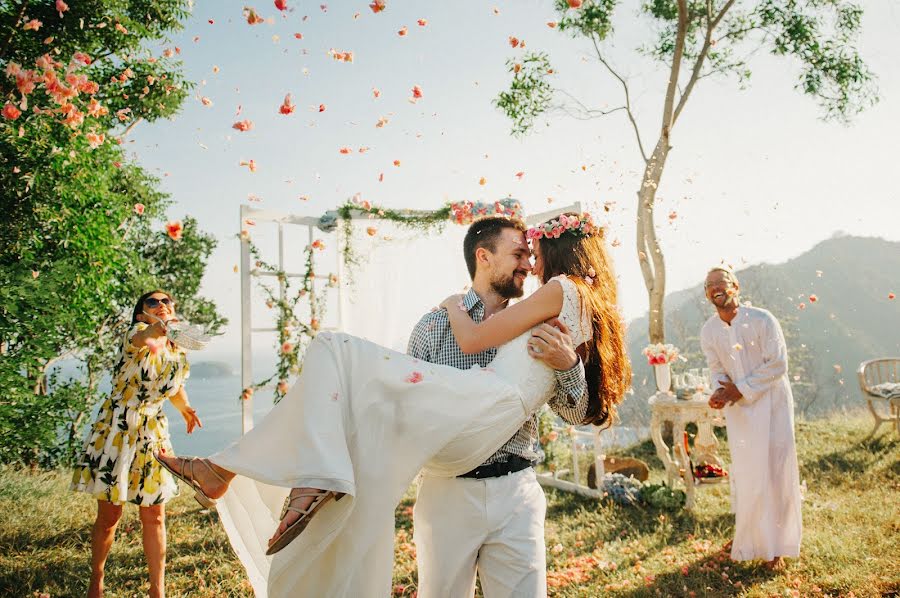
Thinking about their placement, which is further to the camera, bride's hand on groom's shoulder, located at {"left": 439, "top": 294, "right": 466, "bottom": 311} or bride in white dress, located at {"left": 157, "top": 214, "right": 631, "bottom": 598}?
bride's hand on groom's shoulder, located at {"left": 439, "top": 294, "right": 466, "bottom": 311}

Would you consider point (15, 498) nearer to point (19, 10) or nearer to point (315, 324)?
point (315, 324)

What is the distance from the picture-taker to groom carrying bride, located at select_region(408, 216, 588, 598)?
6.54 ft

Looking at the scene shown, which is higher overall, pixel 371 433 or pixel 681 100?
pixel 681 100

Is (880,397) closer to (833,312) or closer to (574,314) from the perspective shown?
(574,314)

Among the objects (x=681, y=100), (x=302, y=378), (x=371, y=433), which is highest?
(x=681, y=100)

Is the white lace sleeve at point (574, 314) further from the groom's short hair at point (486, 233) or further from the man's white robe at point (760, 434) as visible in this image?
the man's white robe at point (760, 434)

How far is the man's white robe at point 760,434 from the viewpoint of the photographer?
4.16 m

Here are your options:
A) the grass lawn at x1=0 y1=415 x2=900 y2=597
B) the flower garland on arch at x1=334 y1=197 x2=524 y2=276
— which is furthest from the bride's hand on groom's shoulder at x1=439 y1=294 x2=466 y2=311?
the flower garland on arch at x1=334 y1=197 x2=524 y2=276

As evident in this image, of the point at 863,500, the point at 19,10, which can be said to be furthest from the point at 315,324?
the point at 863,500

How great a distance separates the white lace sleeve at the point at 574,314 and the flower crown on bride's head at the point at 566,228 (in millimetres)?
290

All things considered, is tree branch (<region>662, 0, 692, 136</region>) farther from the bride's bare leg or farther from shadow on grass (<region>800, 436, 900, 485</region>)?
the bride's bare leg

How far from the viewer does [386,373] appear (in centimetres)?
200

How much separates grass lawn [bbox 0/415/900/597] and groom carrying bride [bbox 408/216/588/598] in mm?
2114

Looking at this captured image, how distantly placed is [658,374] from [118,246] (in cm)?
684
